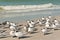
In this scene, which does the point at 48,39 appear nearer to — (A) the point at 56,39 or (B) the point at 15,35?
(A) the point at 56,39

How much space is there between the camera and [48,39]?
9.52m

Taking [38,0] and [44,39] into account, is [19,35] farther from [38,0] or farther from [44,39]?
[38,0]

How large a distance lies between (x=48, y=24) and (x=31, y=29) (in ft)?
3.84

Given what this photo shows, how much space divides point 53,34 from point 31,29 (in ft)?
3.56

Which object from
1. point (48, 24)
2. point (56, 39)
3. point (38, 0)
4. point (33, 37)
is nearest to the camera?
point (56, 39)

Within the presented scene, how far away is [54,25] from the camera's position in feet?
37.3

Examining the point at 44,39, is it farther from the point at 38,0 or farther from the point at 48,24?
the point at 38,0

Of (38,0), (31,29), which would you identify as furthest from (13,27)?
(38,0)

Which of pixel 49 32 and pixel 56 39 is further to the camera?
pixel 49 32

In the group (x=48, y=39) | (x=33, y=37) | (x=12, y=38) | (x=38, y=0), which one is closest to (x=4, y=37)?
(x=12, y=38)

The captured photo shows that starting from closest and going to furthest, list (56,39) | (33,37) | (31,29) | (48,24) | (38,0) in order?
(56,39) → (33,37) → (31,29) → (48,24) → (38,0)

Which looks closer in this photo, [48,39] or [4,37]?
[48,39]

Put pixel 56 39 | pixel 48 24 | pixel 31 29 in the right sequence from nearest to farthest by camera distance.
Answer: pixel 56 39 → pixel 31 29 → pixel 48 24

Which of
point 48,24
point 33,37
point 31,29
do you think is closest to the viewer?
point 33,37
